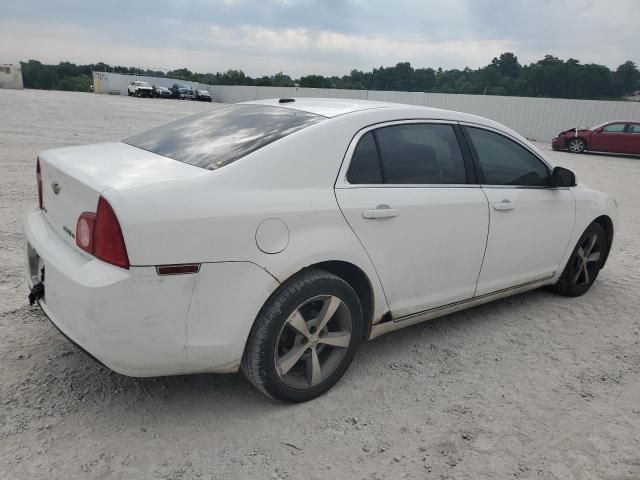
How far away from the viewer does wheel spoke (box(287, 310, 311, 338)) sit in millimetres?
2631

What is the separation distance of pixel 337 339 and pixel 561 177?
7.85 feet

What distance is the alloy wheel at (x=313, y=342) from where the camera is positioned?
2.69 m

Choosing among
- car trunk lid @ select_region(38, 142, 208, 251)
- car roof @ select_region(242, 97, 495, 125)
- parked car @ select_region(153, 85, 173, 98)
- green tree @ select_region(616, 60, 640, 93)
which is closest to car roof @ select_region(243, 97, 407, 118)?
car roof @ select_region(242, 97, 495, 125)

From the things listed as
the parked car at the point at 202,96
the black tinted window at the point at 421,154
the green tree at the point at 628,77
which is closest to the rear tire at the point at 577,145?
the black tinted window at the point at 421,154

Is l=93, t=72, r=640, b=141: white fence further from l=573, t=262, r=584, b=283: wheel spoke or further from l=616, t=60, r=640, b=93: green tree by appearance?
l=616, t=60, r=640, b=93: green tree

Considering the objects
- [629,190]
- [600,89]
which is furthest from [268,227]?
[600,89]

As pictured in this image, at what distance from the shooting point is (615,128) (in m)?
20.1

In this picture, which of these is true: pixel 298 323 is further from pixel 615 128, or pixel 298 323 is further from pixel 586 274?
pixel 615 128

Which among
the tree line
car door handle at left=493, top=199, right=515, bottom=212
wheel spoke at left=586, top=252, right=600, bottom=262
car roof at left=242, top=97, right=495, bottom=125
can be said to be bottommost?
wheel spoke at left=586, top=252, right=600, bottom=262

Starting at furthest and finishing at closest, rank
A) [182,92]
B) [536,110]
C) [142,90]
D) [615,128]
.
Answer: [182,92], [142,90], [536,110], [615,128]

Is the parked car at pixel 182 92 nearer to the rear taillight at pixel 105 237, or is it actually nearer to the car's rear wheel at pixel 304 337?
the car's rear wheel at pixel 304 337

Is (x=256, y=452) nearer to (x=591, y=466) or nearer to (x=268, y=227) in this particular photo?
(x=268, y=227)

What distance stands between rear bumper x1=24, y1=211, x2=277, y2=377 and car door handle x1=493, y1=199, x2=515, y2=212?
6.05ft

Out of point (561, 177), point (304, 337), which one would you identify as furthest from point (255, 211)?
point (561, 177)
